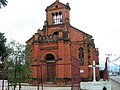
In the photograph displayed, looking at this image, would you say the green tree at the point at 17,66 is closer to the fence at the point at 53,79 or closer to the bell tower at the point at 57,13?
the fence at the point at 53,79

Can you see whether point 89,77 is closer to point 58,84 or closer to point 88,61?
point 88,61

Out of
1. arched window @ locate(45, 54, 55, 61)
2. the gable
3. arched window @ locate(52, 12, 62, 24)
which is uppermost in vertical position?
the gable

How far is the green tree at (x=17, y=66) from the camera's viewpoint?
15242mm

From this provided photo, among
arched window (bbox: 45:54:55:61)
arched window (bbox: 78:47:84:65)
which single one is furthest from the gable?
arched window (bbox: 45:54:55:61)

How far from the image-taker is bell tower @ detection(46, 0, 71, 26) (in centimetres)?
4136

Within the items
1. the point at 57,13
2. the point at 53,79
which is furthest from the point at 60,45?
the point at 57,13

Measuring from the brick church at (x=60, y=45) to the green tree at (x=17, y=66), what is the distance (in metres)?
18.0

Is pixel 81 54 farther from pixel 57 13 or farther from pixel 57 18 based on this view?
pixel 57 13

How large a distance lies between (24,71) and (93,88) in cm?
1610

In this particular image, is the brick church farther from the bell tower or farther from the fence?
the fence

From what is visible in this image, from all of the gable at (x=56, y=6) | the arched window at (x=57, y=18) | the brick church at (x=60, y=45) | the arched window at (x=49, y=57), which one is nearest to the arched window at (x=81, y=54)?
the brick church at (x=60, y=45)

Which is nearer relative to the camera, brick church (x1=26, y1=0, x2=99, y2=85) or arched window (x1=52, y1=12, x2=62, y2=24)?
brick church (x1=26, y1=0, x2=99, y2=85)

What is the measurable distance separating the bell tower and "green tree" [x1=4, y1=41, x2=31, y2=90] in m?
25.8

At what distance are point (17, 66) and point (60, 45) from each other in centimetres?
2107
